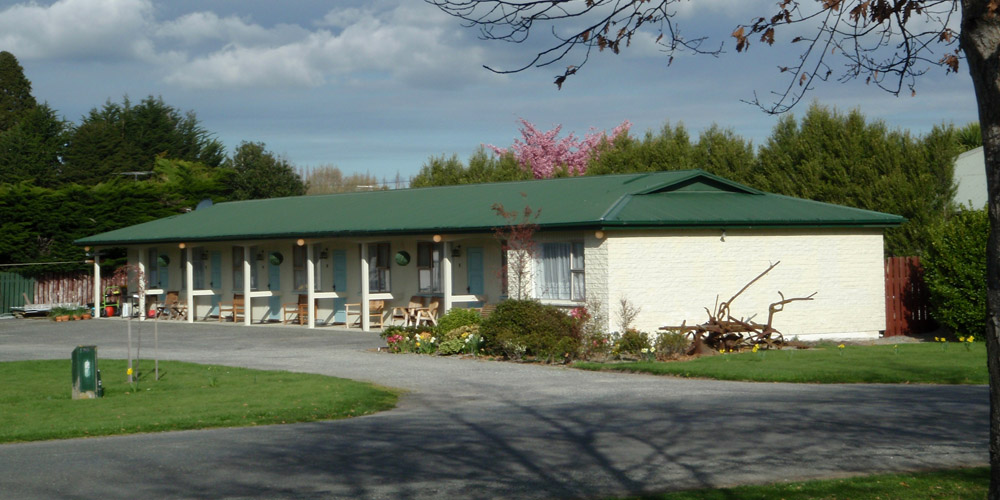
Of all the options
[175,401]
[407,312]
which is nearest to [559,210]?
[407,312]

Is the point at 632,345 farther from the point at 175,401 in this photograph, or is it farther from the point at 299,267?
the point at 299,267

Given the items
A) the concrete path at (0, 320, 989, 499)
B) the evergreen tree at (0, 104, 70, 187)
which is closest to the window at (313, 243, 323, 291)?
the concrete path at (0, 320, 989, 499)

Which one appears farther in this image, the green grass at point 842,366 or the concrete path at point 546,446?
the green grass at point 842,366

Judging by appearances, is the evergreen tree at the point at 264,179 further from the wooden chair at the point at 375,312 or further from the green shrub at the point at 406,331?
the green shrub at the point at 406,331

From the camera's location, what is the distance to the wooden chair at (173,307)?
3709cm

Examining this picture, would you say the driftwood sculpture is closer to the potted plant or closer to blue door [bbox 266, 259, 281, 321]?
blue door [bbox 266, 259, 281, 321]

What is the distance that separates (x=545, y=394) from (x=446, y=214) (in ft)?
42.8

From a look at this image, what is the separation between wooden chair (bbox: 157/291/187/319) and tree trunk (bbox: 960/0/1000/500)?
3396cm

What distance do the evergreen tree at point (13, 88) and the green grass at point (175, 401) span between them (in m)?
66.1

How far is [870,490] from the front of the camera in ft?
26.9

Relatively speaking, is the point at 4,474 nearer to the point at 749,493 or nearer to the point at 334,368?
the point at 749,493

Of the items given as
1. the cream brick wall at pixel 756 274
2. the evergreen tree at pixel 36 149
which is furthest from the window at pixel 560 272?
the evergreen tree at pixel 36 149

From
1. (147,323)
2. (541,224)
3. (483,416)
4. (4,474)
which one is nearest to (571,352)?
(541,224)

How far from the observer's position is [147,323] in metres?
35.2
